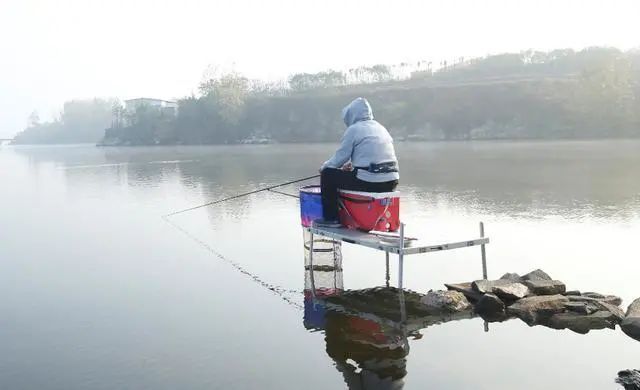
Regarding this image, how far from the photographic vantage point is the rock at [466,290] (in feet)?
24.3

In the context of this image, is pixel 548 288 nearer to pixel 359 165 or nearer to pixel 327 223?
pixel 359 165

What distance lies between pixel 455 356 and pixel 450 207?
10.6 m

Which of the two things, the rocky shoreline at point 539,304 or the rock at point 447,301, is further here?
the rock at point 447,301

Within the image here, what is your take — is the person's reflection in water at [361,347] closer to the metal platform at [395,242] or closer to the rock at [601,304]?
the metal platform at [395,242]

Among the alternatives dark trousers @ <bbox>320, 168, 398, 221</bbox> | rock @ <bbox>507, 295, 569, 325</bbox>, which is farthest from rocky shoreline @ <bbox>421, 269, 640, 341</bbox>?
dark trousers @ <bbox>320, 168, 398, 221</bbox>

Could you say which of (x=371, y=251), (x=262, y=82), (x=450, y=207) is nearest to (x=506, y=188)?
(x=450, y=207)

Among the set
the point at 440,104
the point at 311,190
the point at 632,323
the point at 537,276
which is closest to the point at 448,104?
the point at 440,104

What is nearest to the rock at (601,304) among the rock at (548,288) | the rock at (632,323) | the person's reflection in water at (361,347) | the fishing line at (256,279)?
the rock at (632,323)

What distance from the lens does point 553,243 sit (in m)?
11.0

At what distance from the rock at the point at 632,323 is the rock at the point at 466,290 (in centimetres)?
159

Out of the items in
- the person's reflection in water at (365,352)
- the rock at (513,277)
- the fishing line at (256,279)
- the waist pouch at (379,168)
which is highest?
the waist pouch at (379,168)

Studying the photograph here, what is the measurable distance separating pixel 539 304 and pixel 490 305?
21.7 inches

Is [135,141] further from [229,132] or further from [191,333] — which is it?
[191,333]

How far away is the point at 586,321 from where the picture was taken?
6.68 meters
